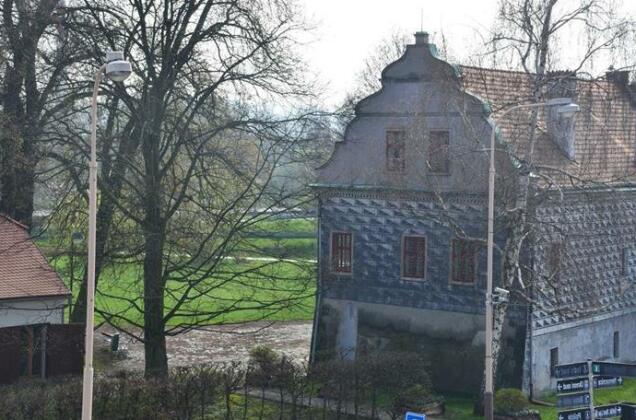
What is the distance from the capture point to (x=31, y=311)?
32.6 m

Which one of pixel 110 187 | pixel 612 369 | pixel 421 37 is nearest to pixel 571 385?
pixel 612 369

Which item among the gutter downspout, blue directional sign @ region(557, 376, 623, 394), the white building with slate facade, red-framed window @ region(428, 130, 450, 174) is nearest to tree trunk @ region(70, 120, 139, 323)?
the white building with slate facade

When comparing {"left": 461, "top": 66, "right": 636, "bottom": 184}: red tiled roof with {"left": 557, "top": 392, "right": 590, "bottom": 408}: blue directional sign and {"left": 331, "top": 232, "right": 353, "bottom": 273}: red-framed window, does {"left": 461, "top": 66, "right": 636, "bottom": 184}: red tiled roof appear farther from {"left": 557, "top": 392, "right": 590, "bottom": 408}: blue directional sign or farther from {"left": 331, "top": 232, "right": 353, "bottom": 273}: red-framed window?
{"left": 557, "top": 392, "right": 590, "bottom": 408}: blue directional sign

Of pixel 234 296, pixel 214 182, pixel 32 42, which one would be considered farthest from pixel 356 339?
pixel 234 296

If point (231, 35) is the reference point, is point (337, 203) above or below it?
below

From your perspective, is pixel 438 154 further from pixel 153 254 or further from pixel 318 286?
pixel 153 254

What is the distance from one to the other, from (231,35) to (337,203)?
671 centimetres

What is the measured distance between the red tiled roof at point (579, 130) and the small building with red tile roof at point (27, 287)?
13.9 metres

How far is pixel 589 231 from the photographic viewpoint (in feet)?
123

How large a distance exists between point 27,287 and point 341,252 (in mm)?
10744

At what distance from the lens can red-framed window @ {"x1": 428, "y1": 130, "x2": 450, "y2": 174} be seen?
35000 millimetres

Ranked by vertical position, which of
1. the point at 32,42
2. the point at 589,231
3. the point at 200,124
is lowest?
the point at 589,231

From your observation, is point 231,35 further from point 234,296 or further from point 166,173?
point 234,296

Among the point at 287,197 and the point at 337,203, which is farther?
the point at 337,203
